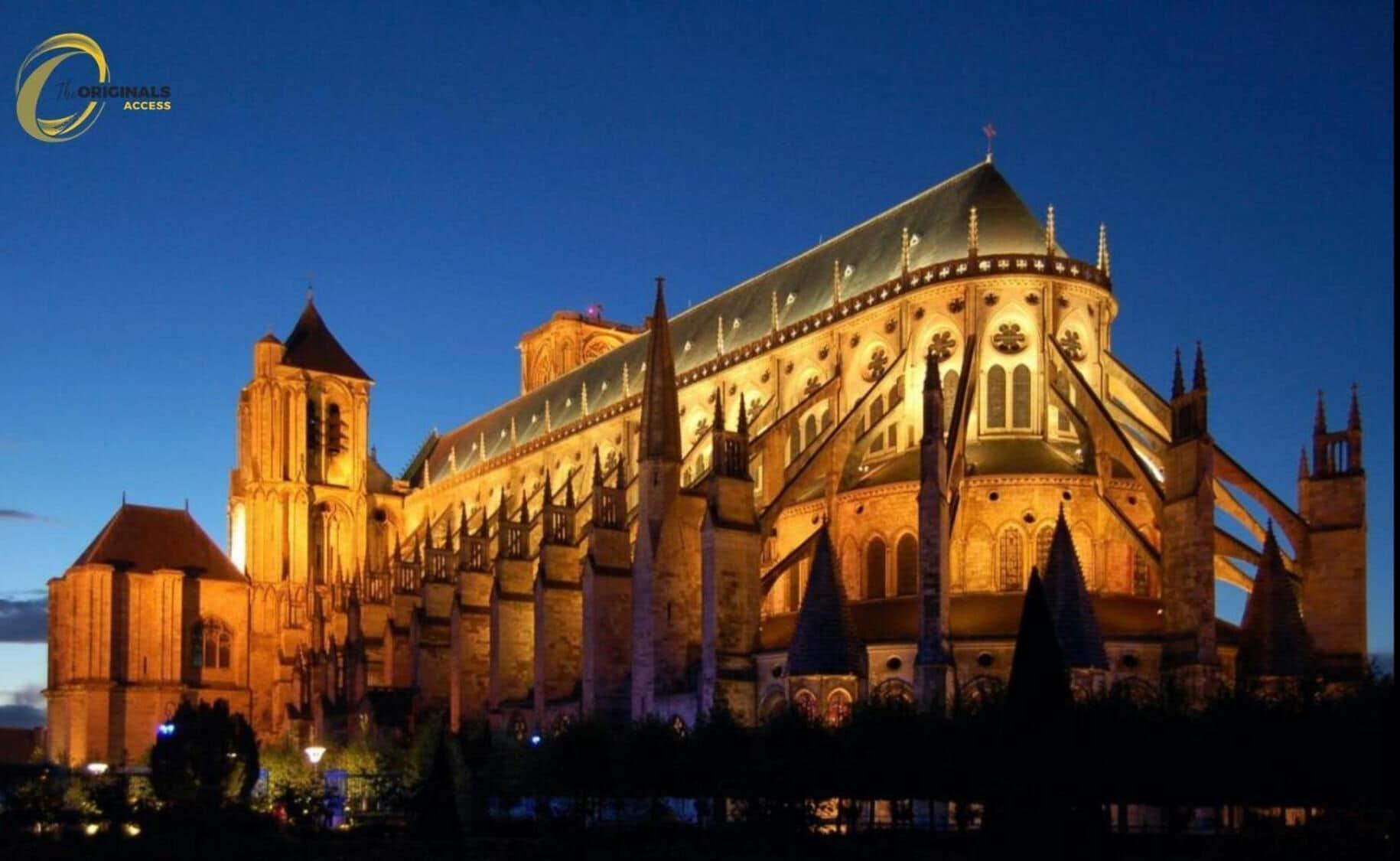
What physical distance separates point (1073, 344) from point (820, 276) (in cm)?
1218

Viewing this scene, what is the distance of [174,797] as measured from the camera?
45125 millimetres

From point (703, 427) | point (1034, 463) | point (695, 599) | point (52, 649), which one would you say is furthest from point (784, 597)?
point (52, 649)

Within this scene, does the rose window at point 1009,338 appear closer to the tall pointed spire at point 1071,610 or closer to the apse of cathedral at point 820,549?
the apse of cathedral at point 820,549

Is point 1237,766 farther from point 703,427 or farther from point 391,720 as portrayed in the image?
point 391,720

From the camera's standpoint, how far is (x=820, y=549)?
43594 mm

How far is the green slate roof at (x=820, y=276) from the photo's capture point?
55219 mm

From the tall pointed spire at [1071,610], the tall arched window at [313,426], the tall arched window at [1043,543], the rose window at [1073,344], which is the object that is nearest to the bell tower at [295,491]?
the tall arched window at [313,426]

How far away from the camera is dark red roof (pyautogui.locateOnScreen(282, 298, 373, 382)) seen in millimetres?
89250

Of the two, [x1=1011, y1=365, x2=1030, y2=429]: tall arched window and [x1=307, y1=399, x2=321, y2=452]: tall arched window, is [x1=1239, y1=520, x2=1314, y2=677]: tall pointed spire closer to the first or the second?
[x1=1011, y1=365, x2=1030, y2=429]: tall arched window

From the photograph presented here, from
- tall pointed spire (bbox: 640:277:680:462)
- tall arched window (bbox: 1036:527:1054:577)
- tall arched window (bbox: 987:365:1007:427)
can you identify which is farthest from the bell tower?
tall arched window (bbox: 1036:527:1054:577)

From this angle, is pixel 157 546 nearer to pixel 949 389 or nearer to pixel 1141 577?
pixel 949 389

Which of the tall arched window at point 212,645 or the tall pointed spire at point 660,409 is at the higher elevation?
the tall pointed spire at point 660,409

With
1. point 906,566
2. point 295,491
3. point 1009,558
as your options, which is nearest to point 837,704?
point 906,566

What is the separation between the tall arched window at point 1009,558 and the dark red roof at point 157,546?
4485 centimetres
